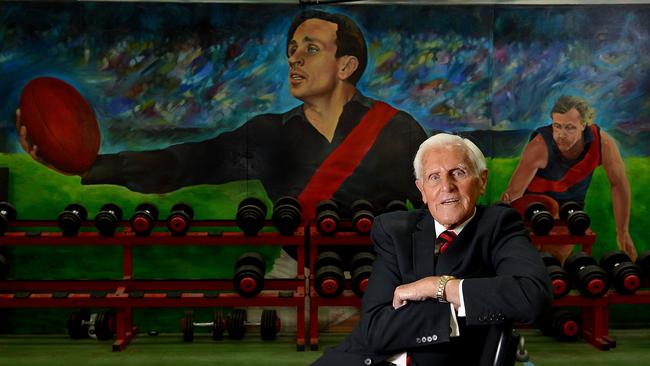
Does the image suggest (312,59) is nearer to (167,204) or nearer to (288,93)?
(288,93)

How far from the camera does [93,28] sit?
5.32m

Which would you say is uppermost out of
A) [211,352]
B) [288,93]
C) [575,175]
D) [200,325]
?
[288,93]

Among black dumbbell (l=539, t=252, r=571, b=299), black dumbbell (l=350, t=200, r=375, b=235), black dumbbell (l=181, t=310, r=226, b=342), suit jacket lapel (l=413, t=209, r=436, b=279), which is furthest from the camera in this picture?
black dumbbell (l=181, t=310, r=226, b=342)

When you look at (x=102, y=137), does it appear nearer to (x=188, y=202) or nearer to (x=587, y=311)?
(x=188, y=202)

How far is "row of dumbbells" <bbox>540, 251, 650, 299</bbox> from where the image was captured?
482 cm

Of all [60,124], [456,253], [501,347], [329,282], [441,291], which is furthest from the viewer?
[60,124]

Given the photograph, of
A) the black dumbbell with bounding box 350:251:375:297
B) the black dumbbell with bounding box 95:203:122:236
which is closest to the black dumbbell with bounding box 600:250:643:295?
the black dumbbell with bounding box 350:251:375:297

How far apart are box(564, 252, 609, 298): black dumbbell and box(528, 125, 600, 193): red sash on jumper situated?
2.24ft

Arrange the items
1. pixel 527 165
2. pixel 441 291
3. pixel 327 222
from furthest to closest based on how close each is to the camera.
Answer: pixel 527 165, pixel 327 222, pixel 441 291

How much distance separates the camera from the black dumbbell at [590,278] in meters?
4.84

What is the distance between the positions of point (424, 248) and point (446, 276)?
0.13 meters

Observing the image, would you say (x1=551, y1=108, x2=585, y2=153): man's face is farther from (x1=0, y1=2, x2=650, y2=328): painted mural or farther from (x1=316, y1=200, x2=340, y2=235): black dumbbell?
(x1=316, y1=200, x2=340, y2=235): black dumbbell

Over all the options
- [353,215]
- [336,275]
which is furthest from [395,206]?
[336,275]

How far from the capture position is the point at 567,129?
18.0ft
